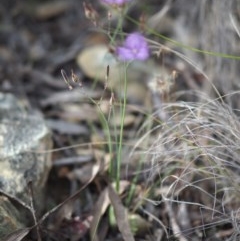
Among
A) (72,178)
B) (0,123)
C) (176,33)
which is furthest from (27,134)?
(176,33)

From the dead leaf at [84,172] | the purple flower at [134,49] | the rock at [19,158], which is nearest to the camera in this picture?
the rock at [19,158]

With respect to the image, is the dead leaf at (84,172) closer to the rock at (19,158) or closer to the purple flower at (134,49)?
the rock at (19,158)

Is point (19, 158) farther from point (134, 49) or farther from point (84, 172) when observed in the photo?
point (134, 49)

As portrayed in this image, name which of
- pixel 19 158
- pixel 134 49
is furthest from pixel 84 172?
pixel 134 49

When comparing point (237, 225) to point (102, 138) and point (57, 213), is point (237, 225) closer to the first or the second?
point (57, 213)

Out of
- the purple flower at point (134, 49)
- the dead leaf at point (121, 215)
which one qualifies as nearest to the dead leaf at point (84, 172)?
the dead leaf at point (121, 215)

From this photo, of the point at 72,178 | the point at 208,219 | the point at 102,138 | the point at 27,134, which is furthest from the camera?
the point at 102,138
